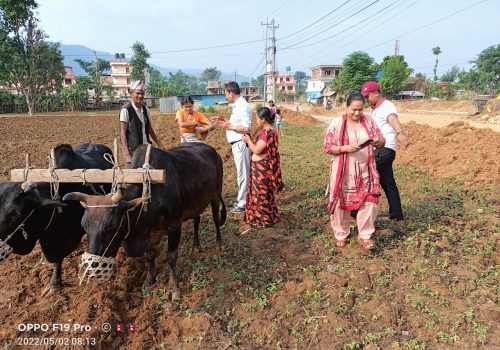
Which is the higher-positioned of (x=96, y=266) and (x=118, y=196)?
(x=118, y=196)

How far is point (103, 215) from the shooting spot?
9.51 feet

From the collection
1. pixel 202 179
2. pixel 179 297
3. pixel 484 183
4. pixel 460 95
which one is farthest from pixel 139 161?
pixel 460 95

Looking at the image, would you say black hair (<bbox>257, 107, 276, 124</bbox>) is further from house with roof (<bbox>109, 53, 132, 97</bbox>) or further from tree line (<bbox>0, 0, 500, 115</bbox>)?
house with roof (<bbox>109, 53, 132, 97</bbox>)

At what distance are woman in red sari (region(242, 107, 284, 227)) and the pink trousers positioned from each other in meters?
1.12

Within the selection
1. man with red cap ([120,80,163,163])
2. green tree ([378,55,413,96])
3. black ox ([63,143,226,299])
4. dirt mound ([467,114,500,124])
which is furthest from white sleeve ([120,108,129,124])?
green tree ([378,55,413,96])

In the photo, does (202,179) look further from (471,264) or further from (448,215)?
(448,215)

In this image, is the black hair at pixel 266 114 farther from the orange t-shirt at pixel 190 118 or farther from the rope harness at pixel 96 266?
the rope harness at pixel 96 266

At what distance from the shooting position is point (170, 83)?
6200 cm

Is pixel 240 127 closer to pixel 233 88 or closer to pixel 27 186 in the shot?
pixel 233 88

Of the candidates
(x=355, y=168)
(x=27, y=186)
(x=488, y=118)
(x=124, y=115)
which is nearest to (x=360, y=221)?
(x=355, y=168)

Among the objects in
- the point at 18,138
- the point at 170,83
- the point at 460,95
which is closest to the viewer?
the point at 18,138

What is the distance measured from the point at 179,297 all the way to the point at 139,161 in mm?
1512

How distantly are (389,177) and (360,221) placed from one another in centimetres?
109

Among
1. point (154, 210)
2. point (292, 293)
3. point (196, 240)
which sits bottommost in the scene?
point (292, 293)
